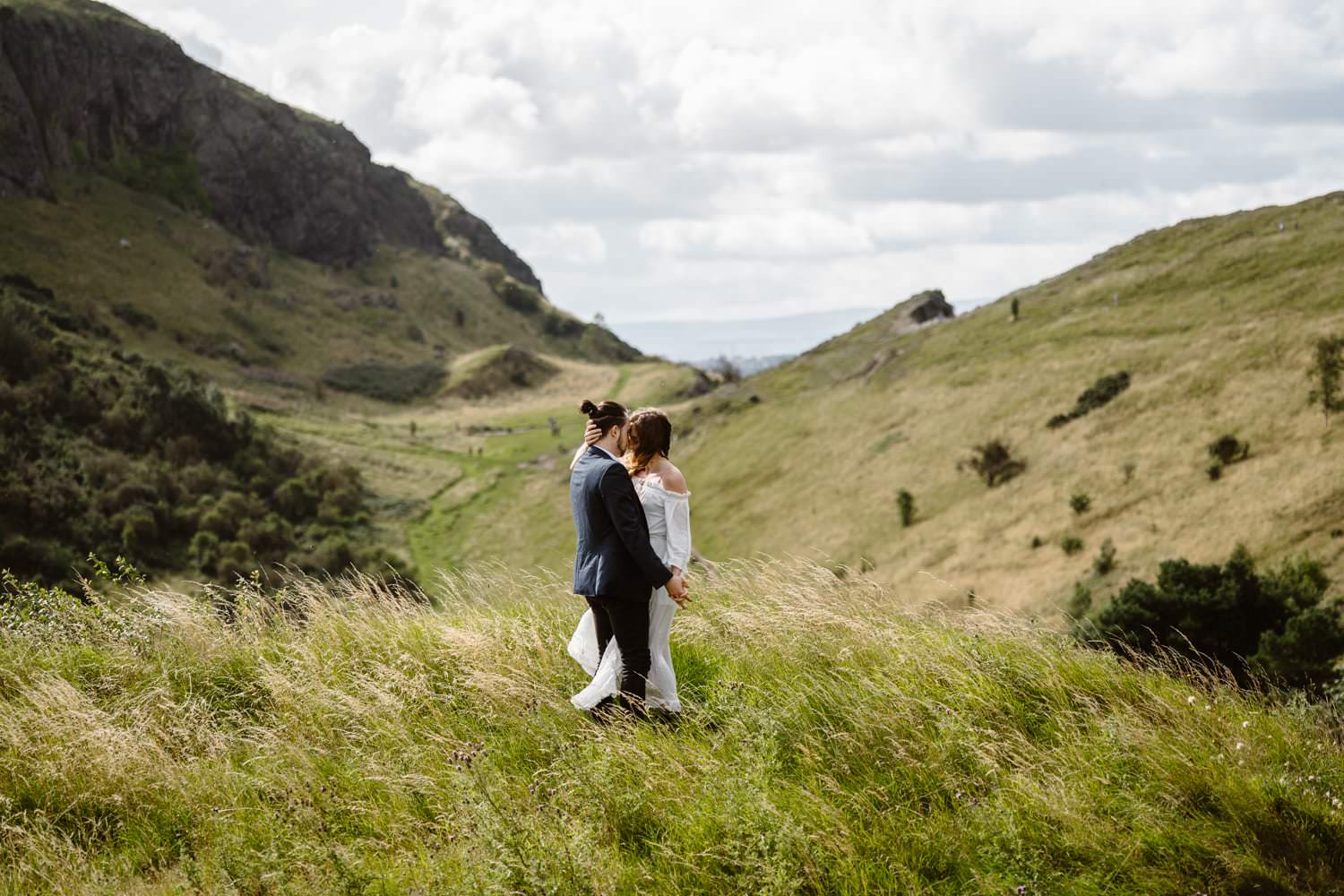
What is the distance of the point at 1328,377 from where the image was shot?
4175 cm

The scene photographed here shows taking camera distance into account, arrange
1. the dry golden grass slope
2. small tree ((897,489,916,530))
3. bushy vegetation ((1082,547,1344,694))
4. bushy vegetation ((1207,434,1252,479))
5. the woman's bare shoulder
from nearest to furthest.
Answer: the woman's bare shoulder < bushy vegetation ((1082,547,1344,694)) < the dry golden grass slope < bushy vegetation ((1207,434,1252,479)) < small tree ((897,489,916,530))

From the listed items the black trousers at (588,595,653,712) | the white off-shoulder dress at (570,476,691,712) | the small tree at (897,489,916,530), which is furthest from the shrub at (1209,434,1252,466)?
the black trousers at (588,595,653,712)

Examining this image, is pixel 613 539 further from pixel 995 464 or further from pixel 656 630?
pixel 995 464

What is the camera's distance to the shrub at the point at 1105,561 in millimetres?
37438

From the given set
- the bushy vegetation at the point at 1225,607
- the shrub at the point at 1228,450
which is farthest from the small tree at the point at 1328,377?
the bushy vegetation at the point at 1225,607

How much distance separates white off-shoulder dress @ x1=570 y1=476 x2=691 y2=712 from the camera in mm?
6199

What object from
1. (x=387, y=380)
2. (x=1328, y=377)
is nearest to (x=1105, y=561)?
(x=1328, y=377)

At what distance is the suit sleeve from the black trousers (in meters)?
0.23

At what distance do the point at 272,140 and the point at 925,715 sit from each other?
211702 millimetres

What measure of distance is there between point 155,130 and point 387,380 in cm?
7781

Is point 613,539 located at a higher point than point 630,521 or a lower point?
lower

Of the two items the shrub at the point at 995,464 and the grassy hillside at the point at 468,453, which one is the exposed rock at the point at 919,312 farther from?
the shrub at the point at 995,464

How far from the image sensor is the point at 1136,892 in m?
4.05

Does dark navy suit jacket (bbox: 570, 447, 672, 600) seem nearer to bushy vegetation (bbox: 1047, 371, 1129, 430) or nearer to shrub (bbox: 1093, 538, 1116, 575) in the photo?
shrub (bbox: 1093, 538, 1116, 575)
